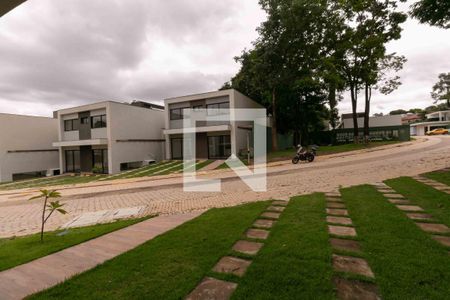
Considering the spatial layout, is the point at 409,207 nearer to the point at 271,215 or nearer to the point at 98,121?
the point at 271,215

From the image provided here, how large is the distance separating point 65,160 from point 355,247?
28083 mm

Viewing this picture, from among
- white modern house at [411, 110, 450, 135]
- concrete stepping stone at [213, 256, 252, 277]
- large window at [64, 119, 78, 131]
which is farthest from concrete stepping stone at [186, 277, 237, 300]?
white modern house at [411, 110, 450, 135]

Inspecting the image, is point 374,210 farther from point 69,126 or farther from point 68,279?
point 69,126

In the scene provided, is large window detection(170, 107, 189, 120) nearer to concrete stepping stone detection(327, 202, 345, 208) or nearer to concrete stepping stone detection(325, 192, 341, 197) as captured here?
concrete stepping stone detection(325, 192, 341, 197)

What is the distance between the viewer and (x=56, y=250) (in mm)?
4445

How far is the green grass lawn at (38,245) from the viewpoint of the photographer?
4.16m

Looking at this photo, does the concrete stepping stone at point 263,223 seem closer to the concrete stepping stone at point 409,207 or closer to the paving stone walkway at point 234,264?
the paving stone walkway at point 234,264

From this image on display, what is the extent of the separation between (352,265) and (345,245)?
25.3 inches

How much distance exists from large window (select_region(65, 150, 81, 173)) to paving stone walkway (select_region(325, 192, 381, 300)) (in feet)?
83.8

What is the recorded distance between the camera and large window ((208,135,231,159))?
21734mm

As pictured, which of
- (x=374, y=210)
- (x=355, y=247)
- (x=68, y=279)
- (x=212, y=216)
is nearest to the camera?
(x=68, y=279)

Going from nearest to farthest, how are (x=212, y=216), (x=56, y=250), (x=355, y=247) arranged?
(x=355, y=247), (x=56, y=250), (x=212, y=216)

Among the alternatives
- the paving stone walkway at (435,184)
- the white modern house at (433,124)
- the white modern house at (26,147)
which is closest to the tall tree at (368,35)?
the paving stone walkway at (435,184)

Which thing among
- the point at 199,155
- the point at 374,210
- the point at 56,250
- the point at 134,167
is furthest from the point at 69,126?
the point at 374,210
